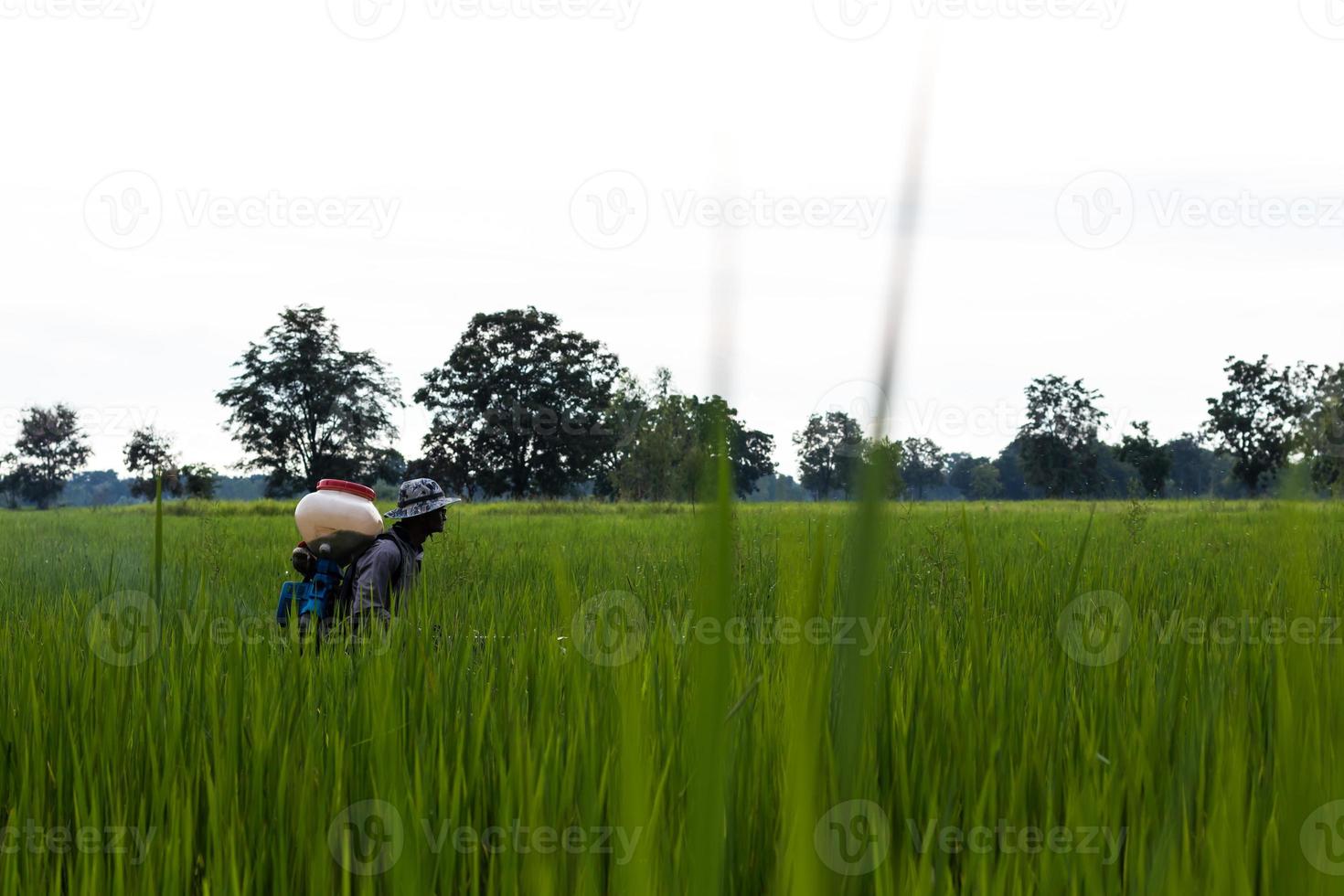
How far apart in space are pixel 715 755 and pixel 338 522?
3.42 metres

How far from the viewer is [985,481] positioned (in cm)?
9194

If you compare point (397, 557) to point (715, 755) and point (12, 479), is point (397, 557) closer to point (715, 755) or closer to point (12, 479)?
point (715, 755)

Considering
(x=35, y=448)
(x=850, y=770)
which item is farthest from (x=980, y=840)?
(x=35, y=448)

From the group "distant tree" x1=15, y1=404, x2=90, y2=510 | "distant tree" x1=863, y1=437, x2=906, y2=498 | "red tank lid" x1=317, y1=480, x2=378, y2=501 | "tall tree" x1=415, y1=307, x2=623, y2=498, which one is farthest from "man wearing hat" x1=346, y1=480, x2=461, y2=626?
"distant tree" x1=15, y1=404, x2=90, y2=510

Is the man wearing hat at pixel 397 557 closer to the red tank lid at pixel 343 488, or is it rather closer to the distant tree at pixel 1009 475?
the red tank lid at pixel 343 488

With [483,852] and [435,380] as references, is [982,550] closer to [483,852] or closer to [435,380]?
[483,852]

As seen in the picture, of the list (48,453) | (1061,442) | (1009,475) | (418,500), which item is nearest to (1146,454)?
(1061,442)

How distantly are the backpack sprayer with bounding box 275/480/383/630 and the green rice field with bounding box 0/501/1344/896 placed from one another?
422 mm

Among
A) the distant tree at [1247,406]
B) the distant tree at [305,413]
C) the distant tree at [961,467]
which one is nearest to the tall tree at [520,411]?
the distant tree at [305,413]

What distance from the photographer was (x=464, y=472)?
4694cm

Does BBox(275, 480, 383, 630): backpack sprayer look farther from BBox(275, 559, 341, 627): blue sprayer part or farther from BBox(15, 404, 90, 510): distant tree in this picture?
BBox(15, 404, 90, 510): distant tree

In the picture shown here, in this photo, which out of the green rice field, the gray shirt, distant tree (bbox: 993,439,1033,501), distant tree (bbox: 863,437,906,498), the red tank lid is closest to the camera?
distant tree (bbox: 863,437,906,498)

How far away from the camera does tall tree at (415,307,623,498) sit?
4656 cm

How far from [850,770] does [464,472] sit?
4792 centimetres
